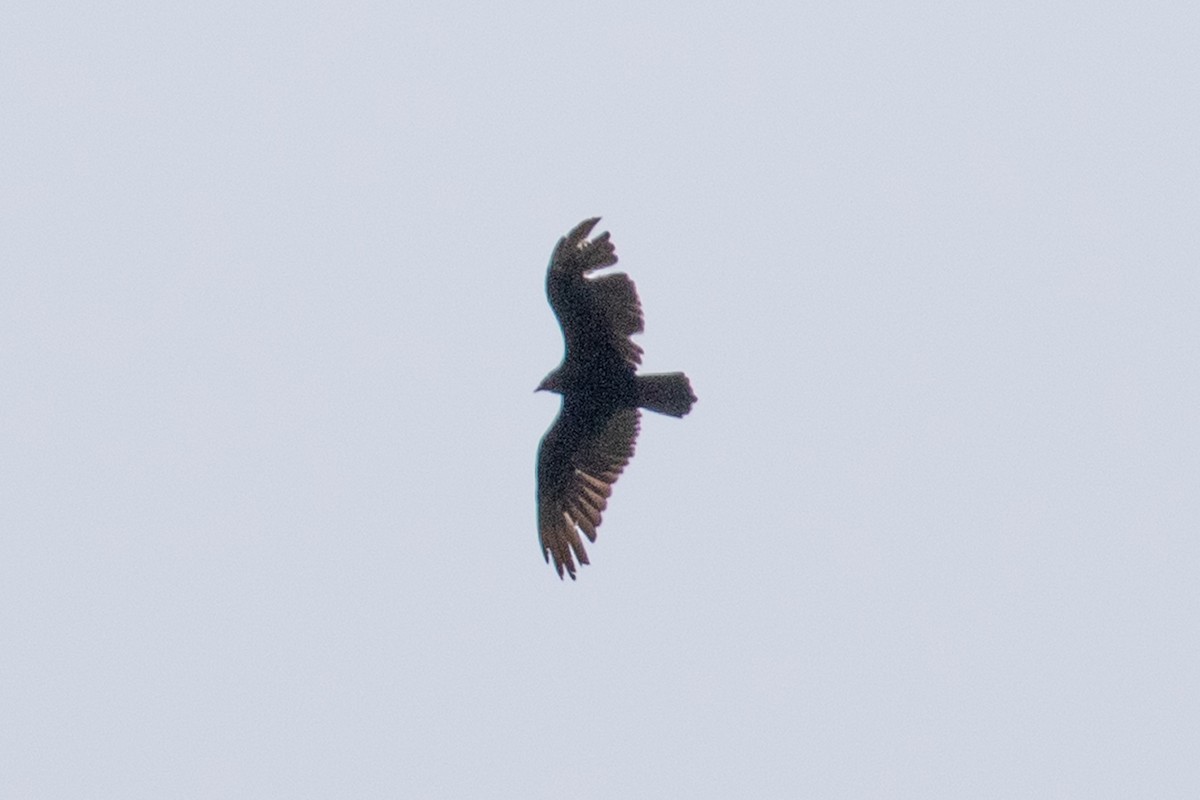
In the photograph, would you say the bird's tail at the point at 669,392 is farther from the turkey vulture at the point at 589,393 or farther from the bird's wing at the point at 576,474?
the bird's wing at the point at 576,474

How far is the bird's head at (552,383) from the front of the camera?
60.5 ft

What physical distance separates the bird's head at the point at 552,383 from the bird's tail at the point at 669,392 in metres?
0.70

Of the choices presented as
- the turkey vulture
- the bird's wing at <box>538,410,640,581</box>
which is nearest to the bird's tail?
the turkey vulture

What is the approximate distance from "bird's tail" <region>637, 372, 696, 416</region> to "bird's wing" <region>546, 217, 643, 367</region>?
0.75 feet

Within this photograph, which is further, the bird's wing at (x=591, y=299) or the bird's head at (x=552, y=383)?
the bird's head at (x=552, y=383)

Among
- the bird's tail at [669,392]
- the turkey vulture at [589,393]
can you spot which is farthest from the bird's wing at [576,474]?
the bird's tail at [669,392]

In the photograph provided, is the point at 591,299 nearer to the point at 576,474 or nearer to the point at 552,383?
the point at 552,383

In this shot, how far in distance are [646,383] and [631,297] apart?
719mm

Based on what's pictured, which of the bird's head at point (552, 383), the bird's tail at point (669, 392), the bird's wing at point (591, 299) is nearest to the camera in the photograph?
the bird's wing at point (591, 299)

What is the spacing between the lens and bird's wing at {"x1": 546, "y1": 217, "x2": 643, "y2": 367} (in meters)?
17.7

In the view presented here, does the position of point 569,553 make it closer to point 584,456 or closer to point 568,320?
point 584,456

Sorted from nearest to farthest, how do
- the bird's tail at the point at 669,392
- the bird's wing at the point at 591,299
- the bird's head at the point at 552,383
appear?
the bird's wing at the point at 591,299
the bird's tail at the point at 669,392
the bird's head at the point at 552,383

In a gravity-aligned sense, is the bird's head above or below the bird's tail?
above

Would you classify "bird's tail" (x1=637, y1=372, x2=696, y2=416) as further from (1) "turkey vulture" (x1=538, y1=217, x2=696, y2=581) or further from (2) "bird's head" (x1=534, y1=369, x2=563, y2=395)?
(2) "bird's head" (x1=534, y1=369, x2=563, y2=395)
